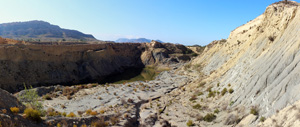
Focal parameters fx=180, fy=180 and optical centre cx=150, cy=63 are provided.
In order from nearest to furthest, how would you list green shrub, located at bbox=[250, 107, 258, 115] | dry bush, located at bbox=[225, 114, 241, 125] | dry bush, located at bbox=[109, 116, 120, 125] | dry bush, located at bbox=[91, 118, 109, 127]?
green shrub, located at bbox=[250, 107, 258, 115] < dry bush, located at bbox=[225, 114, 241, 125] < dry bush, located at bbox=[91, 118, 109, 127] < dry bush, located at bbox=[109, 116, 120, 125]

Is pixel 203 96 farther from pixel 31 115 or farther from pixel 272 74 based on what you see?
pixel 31 115

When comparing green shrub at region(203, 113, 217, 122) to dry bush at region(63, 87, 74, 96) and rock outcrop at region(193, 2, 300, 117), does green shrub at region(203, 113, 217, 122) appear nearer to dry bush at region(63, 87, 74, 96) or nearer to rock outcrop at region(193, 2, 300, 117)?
rock outcrop at region(193, 2, 300, 117)

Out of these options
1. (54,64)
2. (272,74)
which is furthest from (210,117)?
(54,64)

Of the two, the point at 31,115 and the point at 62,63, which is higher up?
the point at 31,115

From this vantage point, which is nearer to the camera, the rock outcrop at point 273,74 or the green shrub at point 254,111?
the rock outcrop at point 273,74

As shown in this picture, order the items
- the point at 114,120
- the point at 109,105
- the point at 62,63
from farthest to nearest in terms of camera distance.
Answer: the point at 62,63
the point at 109,105
the point at 114,120

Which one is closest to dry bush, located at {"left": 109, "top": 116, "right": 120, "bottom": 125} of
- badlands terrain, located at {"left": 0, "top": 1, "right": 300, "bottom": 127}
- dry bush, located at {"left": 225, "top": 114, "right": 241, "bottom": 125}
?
badlands terrain, located at {"left": 0, "top": 1, "right": 300, "bottom": 127}

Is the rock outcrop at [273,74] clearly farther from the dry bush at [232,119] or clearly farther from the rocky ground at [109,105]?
the rocky ground at [109,105]

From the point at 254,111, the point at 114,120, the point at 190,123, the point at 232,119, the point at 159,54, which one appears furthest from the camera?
the point at 159,54

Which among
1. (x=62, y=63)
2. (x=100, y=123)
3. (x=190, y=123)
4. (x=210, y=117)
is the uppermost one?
(x=210, y=117)

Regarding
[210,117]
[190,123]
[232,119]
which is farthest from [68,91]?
[232,119]

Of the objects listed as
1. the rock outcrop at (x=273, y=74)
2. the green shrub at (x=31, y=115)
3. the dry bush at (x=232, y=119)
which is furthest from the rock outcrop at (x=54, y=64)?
the dry bush at (x=232, y=119)

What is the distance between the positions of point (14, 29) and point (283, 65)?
204 metres

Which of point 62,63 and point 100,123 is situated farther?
point 62,63
